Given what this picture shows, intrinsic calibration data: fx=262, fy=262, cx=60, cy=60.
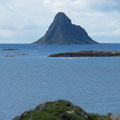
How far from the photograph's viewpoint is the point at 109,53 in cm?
15362

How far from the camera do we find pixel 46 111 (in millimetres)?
15703

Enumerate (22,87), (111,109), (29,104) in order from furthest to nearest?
(22,87) < (29,104) < (111,109)

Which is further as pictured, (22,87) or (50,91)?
(22,87)

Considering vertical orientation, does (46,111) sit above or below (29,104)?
above

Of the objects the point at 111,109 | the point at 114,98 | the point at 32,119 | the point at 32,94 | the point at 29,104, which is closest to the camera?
the point at 32,119

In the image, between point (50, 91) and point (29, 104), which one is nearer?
point (29, 104)

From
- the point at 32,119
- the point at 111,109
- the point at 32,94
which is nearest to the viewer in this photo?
the point at 32,119

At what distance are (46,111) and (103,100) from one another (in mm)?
25224

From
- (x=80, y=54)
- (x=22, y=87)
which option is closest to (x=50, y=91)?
(x=22, y=87)

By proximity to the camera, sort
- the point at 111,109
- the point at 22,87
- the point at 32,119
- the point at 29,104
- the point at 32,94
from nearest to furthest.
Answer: the point at 32,119, the point at 111,109, the point at 29,104, the point at 32,94, the point at 22,87

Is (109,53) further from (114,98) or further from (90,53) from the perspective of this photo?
(114,98)

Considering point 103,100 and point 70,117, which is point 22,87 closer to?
point 103,100

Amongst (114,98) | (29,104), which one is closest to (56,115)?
(29,104)

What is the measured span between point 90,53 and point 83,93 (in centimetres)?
10861
